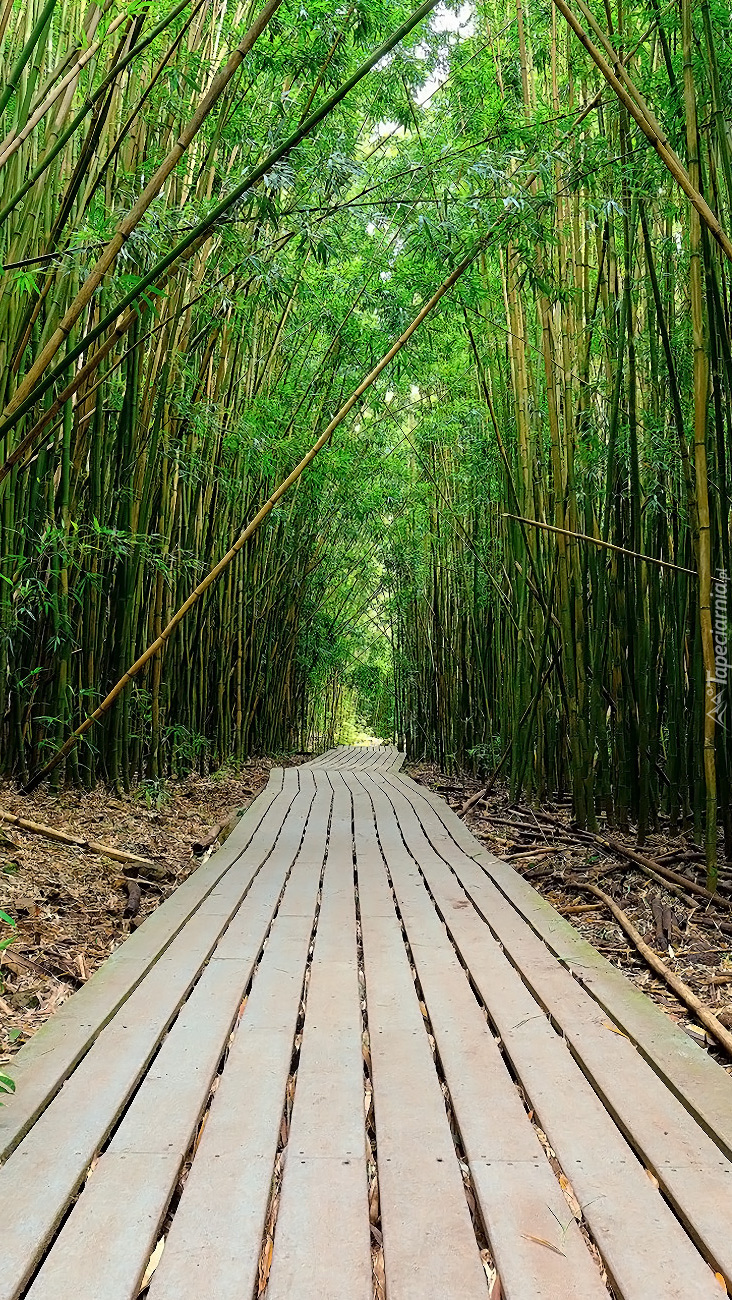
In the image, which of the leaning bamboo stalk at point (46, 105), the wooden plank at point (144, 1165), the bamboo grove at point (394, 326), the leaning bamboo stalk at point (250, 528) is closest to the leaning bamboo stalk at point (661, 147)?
the bamboo grove at point (394, 326)

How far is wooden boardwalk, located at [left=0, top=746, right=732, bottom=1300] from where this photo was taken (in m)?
0.75

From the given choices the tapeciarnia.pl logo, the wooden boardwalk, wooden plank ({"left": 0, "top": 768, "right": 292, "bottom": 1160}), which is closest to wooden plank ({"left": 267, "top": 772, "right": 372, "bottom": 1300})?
the wooden boardwalk

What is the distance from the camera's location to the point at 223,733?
204 inches

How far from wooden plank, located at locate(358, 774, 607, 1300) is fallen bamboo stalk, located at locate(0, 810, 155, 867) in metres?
1.02

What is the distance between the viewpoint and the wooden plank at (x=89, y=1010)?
1.00m

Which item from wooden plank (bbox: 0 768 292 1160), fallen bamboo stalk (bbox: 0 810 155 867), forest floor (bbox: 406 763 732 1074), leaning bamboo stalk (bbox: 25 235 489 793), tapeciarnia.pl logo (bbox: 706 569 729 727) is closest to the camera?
wooden plank (bbox: 0 768 292 1160)

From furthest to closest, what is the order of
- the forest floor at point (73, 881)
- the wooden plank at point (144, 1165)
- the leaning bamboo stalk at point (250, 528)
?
the leaning bamboo stalk at point (250, 528) < the forest floor at point (73, 881) < the wooden plank at point (144, 1165)

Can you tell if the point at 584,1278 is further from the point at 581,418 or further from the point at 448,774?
the point at 448,774

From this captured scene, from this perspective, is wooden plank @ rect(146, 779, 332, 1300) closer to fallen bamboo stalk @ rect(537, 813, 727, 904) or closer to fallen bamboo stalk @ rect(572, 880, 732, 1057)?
fallen bamboo stalk @ rect(572, 880, 732, 1057)

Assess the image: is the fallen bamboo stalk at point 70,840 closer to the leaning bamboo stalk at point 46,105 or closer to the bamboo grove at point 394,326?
the bamboo grove at point 394,326

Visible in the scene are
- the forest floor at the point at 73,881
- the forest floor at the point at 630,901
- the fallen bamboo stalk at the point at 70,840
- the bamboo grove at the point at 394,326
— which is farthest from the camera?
the fallen bamboo stalk at the point at 70,840

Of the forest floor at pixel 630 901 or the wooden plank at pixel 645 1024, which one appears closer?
the wooden plank at pixel 645 1024

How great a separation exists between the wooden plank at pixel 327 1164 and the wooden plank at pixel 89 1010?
30 centimetres

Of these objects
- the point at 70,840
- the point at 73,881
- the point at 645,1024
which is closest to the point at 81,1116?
the point at 645,1024
